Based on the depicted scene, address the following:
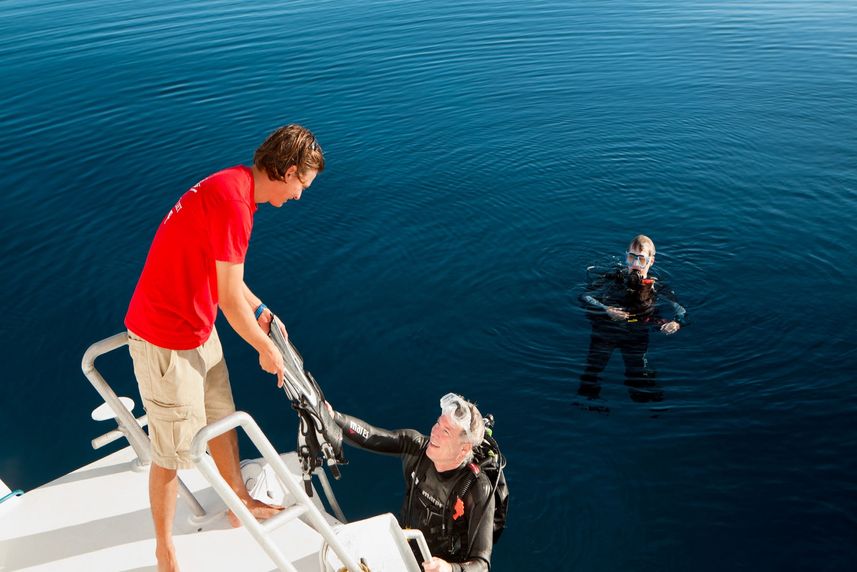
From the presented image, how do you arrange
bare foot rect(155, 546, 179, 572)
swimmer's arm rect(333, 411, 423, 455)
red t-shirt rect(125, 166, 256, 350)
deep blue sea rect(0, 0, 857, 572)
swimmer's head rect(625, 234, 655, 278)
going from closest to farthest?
red t-shirt rect(125, 166, 256, 350) < bare foot rect(155, 546, 179, 572) < swimmer's arm rect(333, 411, 423, 455) < deep blue sea rect(0, 0, 857, 572) < swimmer's head rect(625, 234, 655, 278)

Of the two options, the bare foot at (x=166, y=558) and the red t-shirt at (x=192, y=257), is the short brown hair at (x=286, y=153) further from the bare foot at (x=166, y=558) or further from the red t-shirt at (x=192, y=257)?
the bare foot at (x=166, y=558)

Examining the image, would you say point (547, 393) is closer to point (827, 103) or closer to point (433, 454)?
point (433, 454)

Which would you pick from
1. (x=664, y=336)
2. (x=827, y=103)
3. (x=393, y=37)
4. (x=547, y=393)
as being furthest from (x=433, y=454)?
(x=393, y=37)

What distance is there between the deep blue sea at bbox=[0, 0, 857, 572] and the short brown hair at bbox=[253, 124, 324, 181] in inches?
93.6

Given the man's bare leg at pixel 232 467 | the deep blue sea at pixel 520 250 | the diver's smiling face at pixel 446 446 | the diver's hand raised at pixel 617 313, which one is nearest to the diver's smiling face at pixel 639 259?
the diver's hand raised at pixel 617 313

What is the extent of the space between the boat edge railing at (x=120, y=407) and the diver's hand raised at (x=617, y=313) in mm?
4839

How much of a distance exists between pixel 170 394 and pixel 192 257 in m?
0.70

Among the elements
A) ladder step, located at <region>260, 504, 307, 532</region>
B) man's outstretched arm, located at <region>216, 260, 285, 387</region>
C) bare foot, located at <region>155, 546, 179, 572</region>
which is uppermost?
man's outstretched arm, located at <region>216, 260, 285, 387</region>

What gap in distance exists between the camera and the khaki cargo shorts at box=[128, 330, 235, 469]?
132 inches

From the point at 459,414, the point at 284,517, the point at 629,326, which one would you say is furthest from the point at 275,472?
the point at 629,326

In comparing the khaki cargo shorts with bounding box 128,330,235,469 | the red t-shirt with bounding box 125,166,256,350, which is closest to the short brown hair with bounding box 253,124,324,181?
the red t-shirt with bounding box 125,166,256,350

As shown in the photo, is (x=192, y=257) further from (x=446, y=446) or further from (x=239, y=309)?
(x=446, y=446)

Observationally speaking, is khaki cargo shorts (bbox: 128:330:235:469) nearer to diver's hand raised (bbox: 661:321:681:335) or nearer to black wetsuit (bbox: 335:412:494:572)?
black wetsuit (bbox: 335:412:494:572)

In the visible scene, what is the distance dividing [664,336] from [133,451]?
214 inches
